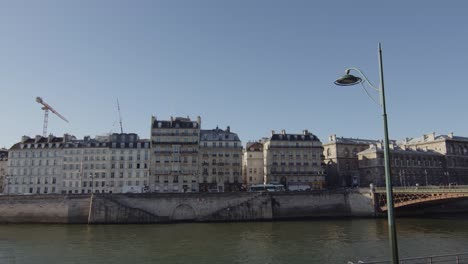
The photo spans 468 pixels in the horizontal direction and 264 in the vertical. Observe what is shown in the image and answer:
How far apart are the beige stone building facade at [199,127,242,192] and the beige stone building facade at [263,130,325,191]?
7674 mm

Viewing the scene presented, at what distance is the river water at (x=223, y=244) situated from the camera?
31531 millimetres

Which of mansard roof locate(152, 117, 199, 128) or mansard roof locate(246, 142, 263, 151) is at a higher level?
mansard roof locate(152, 117, 199, 128)

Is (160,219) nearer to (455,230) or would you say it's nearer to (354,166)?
(455,230)

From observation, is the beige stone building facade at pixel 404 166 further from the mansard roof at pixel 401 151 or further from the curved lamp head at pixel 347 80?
the curved lamp head at pixel 347 80

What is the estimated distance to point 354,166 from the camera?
10106 cm

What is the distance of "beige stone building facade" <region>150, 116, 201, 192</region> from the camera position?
81688 millimetres

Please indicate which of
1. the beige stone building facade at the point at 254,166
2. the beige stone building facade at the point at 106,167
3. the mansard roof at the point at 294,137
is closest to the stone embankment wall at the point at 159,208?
the beige stone building facade at the point at 106,167

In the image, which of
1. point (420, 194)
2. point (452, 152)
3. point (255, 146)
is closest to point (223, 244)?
point (420, 194)

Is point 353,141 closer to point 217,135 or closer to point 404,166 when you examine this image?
point 404,166

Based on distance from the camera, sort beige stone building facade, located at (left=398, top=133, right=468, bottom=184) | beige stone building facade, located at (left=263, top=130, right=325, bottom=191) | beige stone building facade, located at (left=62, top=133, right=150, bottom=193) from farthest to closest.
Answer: beige stone building facade, located at (left=398, top=133, right=468, bottom=184), beige stone building facade, located at (left=263, top=130, right=325, bottom=191), beige stone building facade, located at (left=62, top=133, right=150, bottom=193)

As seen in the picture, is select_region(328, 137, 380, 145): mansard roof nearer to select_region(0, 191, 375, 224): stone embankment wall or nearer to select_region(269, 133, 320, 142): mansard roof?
select_region(269, 133, 320, 142): mansard roof

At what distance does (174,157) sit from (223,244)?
4685 centimetres

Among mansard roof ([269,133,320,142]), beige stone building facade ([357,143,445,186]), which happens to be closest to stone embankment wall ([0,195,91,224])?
mansard roof ([269,133,320,142])

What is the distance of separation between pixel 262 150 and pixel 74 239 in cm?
5689
